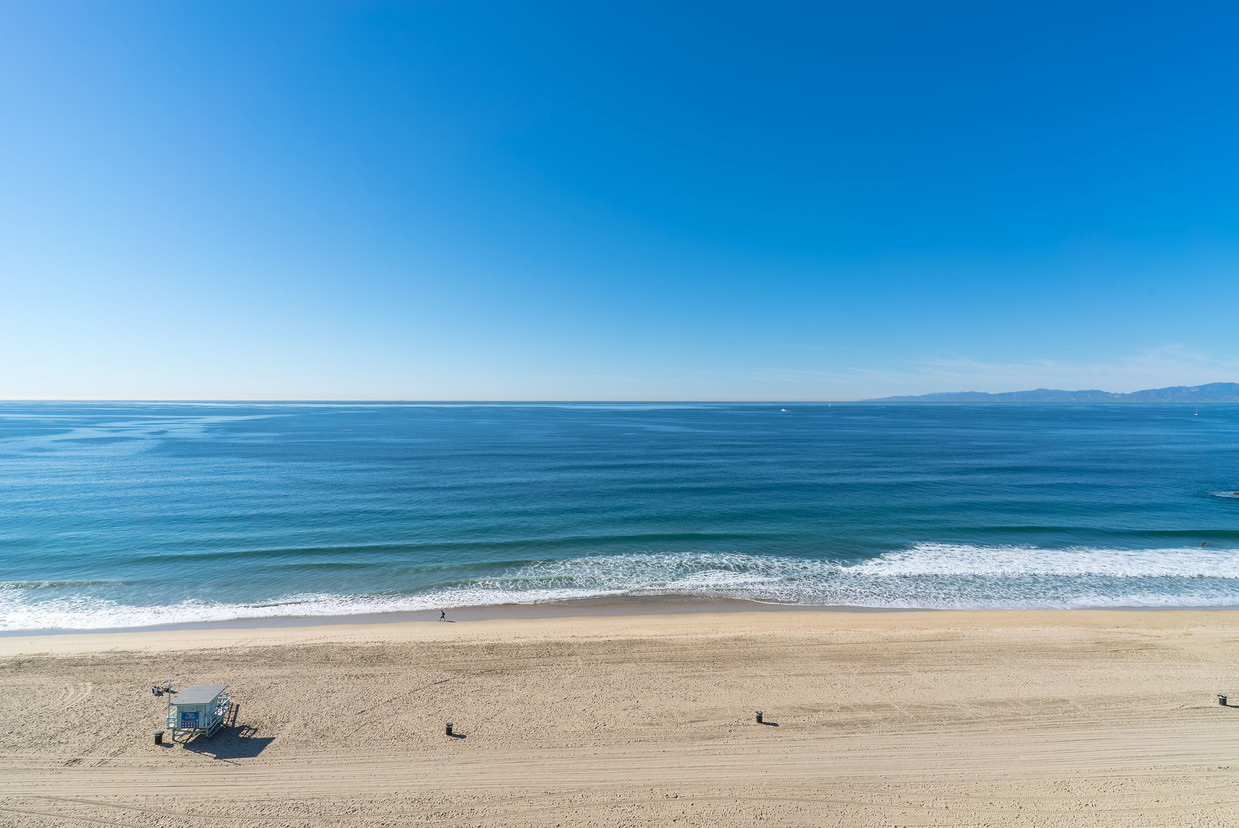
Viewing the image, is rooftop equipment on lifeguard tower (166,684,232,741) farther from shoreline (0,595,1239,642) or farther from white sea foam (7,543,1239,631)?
white sea foam (7,543,1239,631)

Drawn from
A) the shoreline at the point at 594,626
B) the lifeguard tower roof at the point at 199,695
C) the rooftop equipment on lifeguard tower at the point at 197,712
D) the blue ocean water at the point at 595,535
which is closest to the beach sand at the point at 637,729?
the shoreline at the point at 594,626

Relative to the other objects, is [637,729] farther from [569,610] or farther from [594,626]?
[569,610]

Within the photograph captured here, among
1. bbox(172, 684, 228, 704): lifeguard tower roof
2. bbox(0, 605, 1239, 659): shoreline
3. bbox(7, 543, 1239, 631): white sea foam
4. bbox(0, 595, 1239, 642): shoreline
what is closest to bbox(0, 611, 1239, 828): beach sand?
bbox(0, 605, 1239, 659): shoreline

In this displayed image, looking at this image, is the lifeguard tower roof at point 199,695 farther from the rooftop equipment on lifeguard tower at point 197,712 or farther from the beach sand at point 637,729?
the beach sand at point 637,729

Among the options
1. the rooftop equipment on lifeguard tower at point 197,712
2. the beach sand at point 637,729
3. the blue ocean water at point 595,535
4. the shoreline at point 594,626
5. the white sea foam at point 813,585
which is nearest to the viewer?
the beach sand at point 637,729

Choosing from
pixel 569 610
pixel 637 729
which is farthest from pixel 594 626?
pixel 637 729

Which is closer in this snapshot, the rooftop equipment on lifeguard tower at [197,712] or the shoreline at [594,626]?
the rooftop equipment on lifeguard tower at [197,712]

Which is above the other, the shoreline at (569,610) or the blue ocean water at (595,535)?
the blue ocean water at (595,535)
